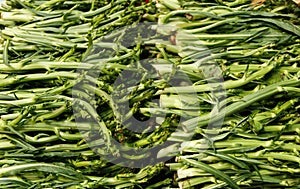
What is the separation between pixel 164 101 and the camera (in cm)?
216

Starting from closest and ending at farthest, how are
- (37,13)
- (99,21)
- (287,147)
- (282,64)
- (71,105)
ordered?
(287,147), (282,64), (71,105), (99,21), (37,13)

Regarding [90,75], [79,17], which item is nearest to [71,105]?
[90,75]

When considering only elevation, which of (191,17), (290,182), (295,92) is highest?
(191,17)

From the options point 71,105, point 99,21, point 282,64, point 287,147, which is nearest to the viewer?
point 287,147

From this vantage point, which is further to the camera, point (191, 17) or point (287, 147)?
point (191, 17)

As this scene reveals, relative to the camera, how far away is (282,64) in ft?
6.94

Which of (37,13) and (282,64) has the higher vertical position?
(37,13)

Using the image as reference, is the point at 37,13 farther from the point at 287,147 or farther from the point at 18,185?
the point at 287,147

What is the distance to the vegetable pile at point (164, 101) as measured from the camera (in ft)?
6.64

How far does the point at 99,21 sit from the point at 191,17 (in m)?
0.53

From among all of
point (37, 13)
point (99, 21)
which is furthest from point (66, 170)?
point (37, 13)

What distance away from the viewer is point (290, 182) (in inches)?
78.3

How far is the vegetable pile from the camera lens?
2.03m

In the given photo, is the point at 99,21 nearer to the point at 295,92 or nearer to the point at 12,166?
the point at 12,166
